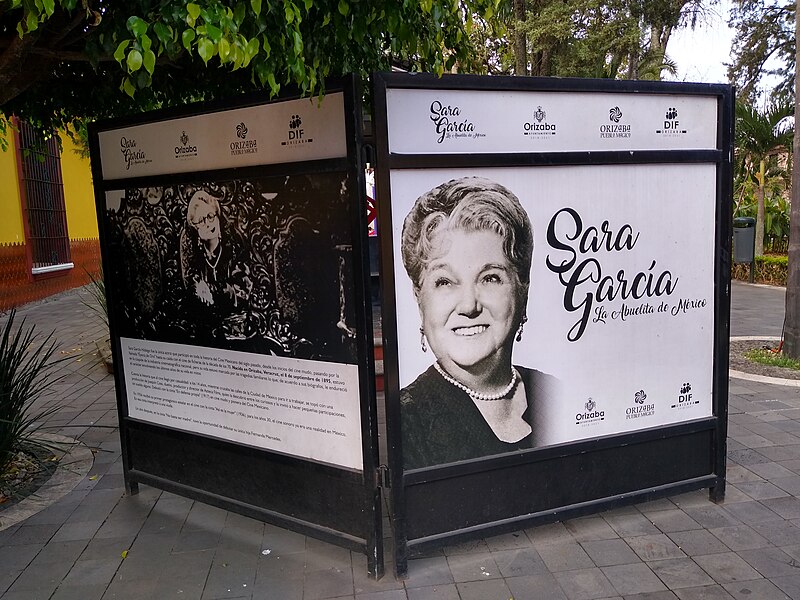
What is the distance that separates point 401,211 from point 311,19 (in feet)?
3.10

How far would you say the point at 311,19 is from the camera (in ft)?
9.40

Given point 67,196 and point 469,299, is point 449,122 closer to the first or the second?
point 469,299

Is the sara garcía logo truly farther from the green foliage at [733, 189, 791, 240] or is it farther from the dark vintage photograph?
the green foliage at [733, 189, 791, 240]

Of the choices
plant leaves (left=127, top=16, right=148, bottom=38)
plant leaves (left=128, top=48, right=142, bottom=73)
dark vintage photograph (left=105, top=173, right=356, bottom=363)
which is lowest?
dark vintage photograph (left=105, top=173, right=356, bottom=363)

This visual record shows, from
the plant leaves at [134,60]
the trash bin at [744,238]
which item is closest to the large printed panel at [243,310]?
the plant leaves at [134,60]

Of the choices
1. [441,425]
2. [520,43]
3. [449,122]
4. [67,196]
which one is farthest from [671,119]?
[67,196]

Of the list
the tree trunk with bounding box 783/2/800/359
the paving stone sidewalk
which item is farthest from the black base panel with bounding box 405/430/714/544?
the tree trunk with bounding box 783/2/800/359

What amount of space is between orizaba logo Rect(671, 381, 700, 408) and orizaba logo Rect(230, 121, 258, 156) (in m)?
2.70

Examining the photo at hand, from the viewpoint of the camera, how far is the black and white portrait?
3.04 m

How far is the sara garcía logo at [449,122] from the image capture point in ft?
9.68

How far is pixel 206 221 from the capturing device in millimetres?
3514

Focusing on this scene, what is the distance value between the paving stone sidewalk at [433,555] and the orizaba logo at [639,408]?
647mm

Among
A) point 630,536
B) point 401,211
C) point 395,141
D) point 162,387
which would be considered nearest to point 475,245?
point 401,211

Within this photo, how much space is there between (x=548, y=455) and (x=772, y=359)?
191 inches
